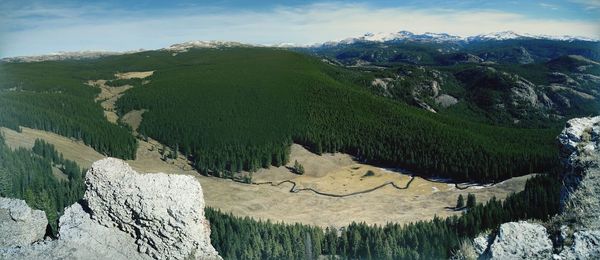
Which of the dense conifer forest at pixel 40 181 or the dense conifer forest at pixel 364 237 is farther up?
the dense conifer forest at pixel 40 181

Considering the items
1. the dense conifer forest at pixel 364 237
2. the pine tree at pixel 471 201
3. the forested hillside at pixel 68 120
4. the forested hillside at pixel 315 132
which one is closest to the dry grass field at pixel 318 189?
the pine tree at pixel 471 201

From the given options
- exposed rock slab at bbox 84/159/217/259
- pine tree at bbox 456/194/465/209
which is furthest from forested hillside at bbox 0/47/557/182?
exposed rock slab at bbox 84/159/217/259

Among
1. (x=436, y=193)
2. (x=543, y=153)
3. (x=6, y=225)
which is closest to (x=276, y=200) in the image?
(x=436, y=193)

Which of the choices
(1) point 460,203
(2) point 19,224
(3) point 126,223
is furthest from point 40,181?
(1) point 460,203

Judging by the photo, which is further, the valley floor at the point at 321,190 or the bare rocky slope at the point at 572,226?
the valley floor at the point at 321,190

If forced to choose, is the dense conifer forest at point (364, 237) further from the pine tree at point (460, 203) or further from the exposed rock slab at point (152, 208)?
the exposed rock slab at point (152, 208)

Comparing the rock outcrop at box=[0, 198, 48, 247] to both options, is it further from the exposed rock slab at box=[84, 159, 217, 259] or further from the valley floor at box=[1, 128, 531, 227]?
the valley floor at box=[1, 128, 531, 227]

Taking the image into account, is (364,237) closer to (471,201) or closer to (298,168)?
(471,201)
